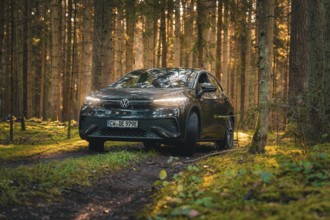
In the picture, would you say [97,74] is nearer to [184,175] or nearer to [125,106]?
[125,106]

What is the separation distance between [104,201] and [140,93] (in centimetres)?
362

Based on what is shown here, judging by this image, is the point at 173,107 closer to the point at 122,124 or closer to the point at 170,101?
the point at 170,101

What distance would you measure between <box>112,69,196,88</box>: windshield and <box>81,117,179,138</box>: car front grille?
3.72 ft

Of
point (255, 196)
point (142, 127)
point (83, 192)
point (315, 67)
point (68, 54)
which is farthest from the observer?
point (68, 54)

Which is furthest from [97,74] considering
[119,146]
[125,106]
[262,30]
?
[262,30]

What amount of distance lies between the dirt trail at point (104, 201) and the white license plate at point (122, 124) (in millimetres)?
1343

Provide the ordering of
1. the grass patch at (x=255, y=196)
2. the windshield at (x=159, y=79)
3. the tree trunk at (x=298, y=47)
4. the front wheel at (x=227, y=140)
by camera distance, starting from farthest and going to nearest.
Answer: the front wheel at (x=227, y=140), the tree trunk at (x=298, y=47), the windshield at (x=159, y=79), the grass patch at (x=255, y=196)

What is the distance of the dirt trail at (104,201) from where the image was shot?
12.6ft

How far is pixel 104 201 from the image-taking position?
14.7 ft

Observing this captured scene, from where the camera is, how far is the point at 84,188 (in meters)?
4.92

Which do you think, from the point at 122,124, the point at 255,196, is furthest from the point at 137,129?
the point at 255,196

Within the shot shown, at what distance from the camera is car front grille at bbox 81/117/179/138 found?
24.6 ft

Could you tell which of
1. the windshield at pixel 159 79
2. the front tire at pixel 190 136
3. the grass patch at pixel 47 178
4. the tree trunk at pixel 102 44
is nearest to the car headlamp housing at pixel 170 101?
the front tire at pixel 190 136

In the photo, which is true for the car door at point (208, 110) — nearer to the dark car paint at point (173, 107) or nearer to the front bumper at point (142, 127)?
the dark car paint at point (173, 107)
